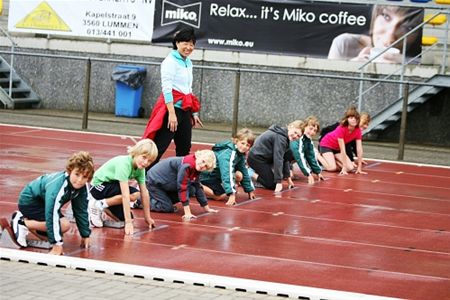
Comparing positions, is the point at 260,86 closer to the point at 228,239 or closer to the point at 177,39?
the point at 177,39

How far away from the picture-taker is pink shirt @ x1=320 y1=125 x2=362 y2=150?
18.9 meters

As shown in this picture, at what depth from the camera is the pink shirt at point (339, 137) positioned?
18.9 metres

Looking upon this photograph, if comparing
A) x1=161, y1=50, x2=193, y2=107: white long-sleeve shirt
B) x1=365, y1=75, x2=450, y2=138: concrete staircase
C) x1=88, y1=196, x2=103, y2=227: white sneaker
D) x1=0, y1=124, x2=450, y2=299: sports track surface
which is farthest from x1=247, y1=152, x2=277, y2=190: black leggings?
x1=365, y1=75, x2=450, y2=138: concrete staircase

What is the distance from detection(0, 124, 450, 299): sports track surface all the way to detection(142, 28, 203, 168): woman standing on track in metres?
0.85

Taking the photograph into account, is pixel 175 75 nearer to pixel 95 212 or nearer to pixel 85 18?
pixel 95 212

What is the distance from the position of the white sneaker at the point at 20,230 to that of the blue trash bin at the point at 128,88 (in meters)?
16.1

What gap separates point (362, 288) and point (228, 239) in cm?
236

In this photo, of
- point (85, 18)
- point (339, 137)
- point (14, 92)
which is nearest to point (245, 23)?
point (85, 18)

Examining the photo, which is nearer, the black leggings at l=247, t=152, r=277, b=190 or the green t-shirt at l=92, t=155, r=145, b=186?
the green t-shirt at l=92, t=155, r=145, b=186

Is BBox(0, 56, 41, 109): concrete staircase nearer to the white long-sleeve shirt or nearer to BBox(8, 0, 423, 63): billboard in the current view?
BBox(8, 0, 423, 63): billboard

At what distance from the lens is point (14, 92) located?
27750 millimetres

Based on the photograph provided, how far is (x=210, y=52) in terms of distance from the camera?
87.9ft

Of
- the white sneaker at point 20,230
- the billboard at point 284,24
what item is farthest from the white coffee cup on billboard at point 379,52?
the white sneaker at point 20,230

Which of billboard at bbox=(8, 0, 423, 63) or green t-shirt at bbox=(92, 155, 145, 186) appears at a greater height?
billboard at bbox=(8, 0, 423, 63)
